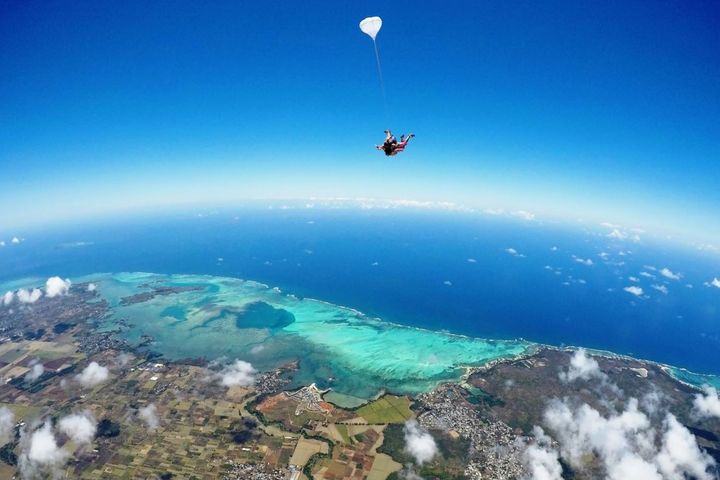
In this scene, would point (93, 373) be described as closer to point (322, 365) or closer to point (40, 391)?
point (40, 391)

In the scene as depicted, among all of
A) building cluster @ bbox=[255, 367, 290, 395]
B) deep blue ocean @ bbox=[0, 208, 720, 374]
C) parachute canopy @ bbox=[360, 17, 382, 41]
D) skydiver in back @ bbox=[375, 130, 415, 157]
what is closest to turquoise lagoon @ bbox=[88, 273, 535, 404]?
building cluster @ bbox=[255, 367, 290, 395]

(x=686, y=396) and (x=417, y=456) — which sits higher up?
(x=417, y=456)

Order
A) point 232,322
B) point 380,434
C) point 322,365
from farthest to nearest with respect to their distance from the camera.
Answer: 1. point 232,322
2. point 322,365
3. point 380,434

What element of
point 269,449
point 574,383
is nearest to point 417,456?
point 269,449

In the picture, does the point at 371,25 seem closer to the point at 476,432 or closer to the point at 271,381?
the point at 476,432

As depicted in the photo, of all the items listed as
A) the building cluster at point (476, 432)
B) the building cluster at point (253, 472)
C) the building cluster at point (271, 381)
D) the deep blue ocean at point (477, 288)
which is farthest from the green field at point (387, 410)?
the deep blue ocean at point (477, 288)

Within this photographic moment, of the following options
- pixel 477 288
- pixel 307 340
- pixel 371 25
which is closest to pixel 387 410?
pixel 307 340
